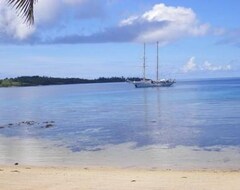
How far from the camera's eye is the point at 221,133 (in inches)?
1235

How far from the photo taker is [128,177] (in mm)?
14555

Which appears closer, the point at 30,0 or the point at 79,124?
the point at 30,0

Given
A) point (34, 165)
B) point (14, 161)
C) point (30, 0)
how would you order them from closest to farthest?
point (30, 0) < point (34, 165) < point (14, 161)

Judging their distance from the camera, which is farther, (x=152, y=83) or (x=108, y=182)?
(x=152, y=83)

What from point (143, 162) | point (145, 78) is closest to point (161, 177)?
point (143, 162)

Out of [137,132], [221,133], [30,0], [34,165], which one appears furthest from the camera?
[137,132]

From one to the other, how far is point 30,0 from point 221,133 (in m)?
25.6

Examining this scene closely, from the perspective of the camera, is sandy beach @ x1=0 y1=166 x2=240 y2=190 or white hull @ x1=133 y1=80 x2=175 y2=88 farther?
white hull @ x1=133 y1=80 x2=175 y2=88

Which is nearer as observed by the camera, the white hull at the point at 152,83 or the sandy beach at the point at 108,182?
the sandy beach at the point at 108,182

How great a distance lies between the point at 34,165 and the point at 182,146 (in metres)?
8.71

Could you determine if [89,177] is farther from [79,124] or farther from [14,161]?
[79,124]

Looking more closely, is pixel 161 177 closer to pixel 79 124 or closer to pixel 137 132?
pixel 137 132

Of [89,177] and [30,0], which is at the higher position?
[30,0]

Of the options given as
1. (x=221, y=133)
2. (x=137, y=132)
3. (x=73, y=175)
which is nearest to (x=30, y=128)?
(x=137, y=132)
